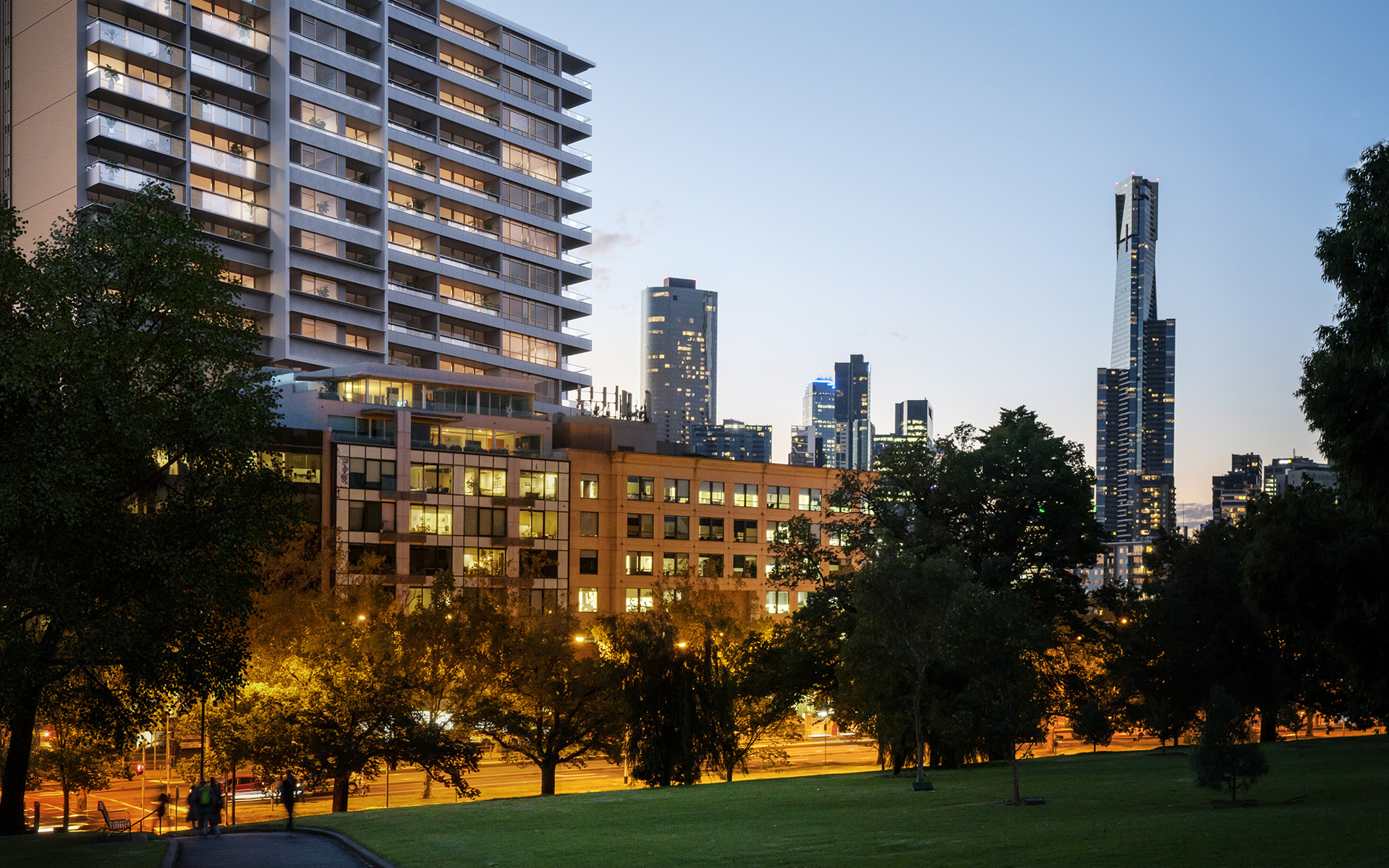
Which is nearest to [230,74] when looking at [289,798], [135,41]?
[135,41]

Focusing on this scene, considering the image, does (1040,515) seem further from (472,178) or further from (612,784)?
(472,178)

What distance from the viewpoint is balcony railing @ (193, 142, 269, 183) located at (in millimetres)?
127188

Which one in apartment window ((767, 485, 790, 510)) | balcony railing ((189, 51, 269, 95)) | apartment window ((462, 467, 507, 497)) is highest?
balcony railing ((189, 51, 269, 95))

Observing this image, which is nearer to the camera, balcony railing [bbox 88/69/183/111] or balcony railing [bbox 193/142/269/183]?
balcony railing [bbox 88/69/183/111]

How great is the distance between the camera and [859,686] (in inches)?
1922

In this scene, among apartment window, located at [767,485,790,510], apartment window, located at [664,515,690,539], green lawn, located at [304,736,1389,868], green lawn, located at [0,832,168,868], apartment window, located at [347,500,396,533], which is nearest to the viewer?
green lawn, located at [304,736,1389,868]

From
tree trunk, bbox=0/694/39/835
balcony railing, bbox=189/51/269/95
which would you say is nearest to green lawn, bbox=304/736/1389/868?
tree trunk, bbox=0/694/39/835

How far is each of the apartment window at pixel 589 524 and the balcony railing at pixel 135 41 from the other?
6096 centimetres

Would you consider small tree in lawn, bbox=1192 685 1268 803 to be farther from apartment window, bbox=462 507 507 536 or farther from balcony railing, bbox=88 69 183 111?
balcony railing, bbox=88 69 183 111

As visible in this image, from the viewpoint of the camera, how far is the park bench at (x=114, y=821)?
44.1m

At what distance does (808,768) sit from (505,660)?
27986 mm

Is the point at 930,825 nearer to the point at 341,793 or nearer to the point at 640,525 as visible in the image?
the point at 341,793

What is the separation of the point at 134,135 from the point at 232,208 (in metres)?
13.2

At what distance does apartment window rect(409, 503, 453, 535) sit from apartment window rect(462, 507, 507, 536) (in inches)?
64.7
